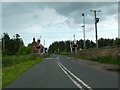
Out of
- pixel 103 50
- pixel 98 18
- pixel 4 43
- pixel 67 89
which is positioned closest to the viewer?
pixel 67 89

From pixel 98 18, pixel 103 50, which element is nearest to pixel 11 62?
pixel 103 50

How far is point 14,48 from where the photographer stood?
120500 millimetres

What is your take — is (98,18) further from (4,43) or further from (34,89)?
(4,43)

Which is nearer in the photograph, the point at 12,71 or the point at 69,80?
the point at 69,80

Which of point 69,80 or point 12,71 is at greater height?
point 69,80

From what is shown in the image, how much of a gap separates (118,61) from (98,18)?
855 inches

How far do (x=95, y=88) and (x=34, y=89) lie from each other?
2608 millimetres

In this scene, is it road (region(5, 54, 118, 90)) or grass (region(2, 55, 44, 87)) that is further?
grass (region(2, 55, 44, 87))

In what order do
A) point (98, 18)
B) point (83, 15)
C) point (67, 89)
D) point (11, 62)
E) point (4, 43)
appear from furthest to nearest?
point (4, 43)
point (83, 15)
point (98, 18)
point (11, 62)
point (67, 89)

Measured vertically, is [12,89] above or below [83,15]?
below

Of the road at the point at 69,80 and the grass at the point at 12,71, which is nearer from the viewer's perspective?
the road at the point at 69,80

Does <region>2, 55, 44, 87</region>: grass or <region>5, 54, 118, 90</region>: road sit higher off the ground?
<region>5, 54, 118, 90</region>: road

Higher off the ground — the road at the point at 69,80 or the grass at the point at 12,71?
the road at the point at 69,80

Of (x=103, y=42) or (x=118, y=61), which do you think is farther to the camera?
(x=103, y=42)
